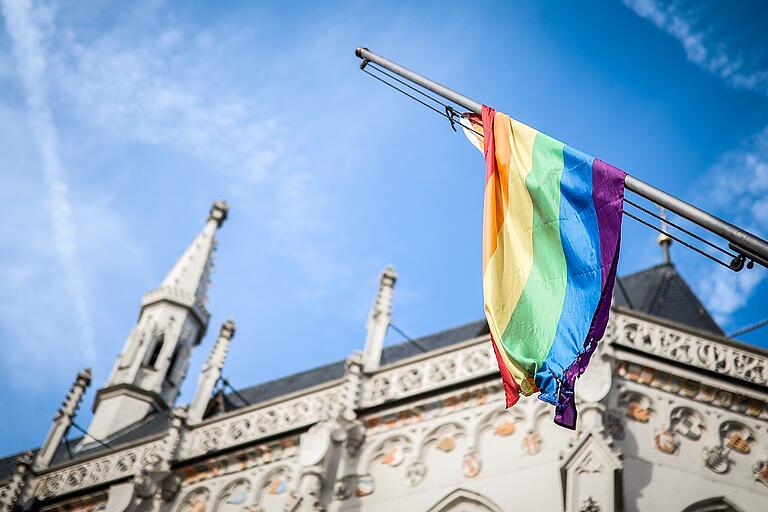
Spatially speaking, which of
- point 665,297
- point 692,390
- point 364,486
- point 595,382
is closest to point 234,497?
point 364,486

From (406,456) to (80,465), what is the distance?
6676 millimetres

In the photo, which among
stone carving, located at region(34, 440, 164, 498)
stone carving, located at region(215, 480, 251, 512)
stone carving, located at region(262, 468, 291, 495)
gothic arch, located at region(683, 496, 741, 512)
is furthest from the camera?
stone carving, located at region(34, 440, 164, 498)

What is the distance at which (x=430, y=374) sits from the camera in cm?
1356

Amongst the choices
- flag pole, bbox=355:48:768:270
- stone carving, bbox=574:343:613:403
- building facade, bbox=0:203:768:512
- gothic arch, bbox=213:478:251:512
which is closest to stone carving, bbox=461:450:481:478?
building facade, bbox=0:203:768:512

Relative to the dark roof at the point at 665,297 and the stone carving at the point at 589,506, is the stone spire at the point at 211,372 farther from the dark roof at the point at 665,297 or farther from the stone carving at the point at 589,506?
the stone carving at the point at 589,506

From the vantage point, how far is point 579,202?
7066 millimetres

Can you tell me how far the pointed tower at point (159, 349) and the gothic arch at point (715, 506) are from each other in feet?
53.1

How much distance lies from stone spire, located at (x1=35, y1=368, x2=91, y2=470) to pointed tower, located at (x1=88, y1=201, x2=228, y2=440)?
4.67 meters

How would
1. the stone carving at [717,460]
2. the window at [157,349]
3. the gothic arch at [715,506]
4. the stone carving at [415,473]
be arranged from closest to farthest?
1. the gothic arch at [715,506]
2. the stone carving at [717,460]
3. the stone carving at [415,473]
4. the window at [157,349]

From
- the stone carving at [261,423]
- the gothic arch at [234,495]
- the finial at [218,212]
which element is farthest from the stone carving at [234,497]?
the finial at [218,212]

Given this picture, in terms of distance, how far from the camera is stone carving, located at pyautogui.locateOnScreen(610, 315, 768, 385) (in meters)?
12.2

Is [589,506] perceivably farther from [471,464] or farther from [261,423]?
[261,423]

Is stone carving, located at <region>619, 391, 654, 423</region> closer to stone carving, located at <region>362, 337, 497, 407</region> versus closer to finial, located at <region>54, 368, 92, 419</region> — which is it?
stone carving, located at <region>362, 337, 497, 407</region>

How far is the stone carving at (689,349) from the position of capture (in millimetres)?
12250
